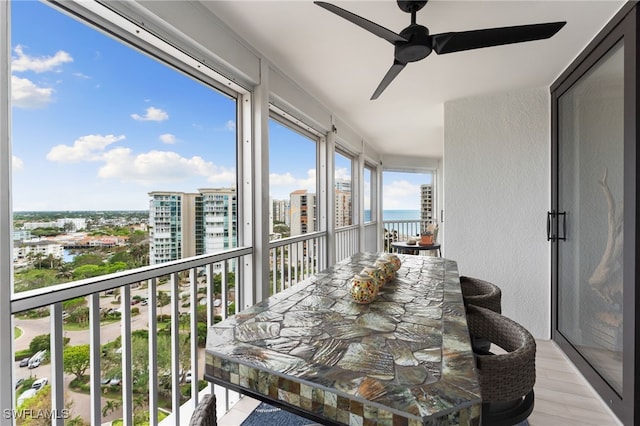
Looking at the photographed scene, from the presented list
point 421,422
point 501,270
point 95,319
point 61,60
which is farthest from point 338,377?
point 501,270

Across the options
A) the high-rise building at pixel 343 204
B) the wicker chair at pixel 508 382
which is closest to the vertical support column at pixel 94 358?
the wicker chair at pixel 508 382

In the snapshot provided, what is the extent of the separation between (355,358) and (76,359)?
4.04ft

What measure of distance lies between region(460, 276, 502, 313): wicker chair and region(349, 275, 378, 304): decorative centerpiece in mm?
508

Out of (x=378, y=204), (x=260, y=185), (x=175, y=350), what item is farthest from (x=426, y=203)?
(x=175, y=350)

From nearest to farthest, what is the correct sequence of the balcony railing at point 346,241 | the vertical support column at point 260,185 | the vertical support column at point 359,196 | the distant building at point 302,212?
the vertical support column at point 260,185 → the distant building at point 302,212 → the balcony railing at point 346,241 → the vertical support column at point 359,196

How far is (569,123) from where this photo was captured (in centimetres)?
256

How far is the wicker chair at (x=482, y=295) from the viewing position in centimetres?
157

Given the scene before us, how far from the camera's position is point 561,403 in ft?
6.56

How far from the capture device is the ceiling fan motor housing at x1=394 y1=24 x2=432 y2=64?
1522 millimetres

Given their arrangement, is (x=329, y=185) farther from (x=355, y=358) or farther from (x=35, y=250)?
(x=355, y=358)

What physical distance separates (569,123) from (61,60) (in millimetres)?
3428

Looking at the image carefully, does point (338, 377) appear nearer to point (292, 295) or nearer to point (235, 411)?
point (292, 295)

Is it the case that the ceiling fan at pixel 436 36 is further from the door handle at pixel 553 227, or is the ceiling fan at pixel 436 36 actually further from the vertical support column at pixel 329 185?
the vertical support column at pixel 329 185

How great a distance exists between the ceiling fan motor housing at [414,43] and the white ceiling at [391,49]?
28cm
